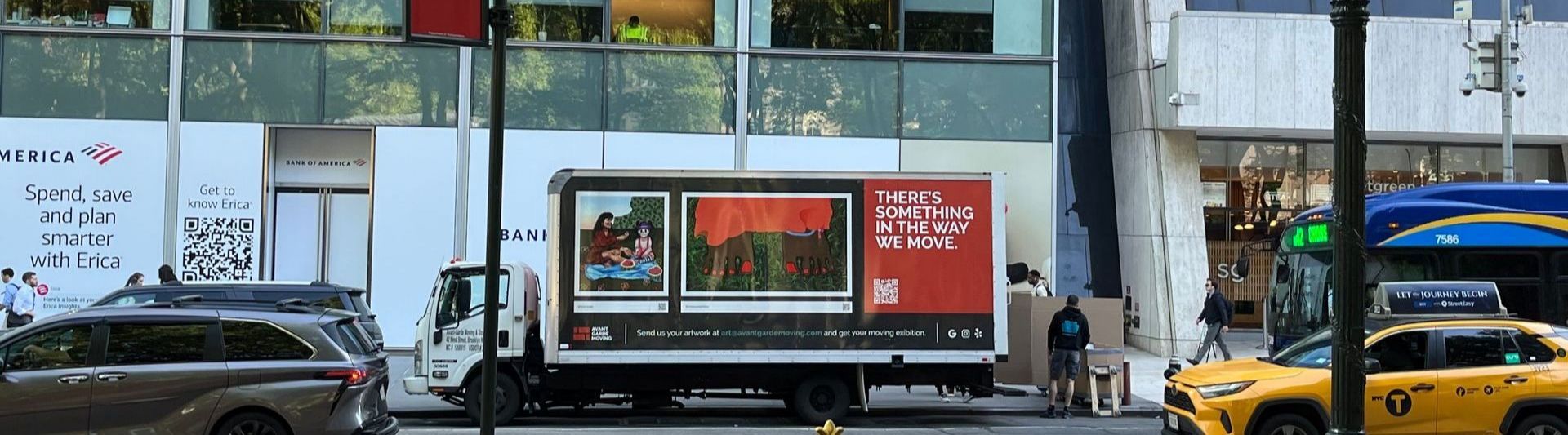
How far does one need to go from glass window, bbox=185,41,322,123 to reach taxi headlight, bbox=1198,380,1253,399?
51.5 feet

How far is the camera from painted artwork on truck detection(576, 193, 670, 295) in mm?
14914

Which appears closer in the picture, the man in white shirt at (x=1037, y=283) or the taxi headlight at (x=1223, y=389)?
the taxi headlight at (x=1223, y=389)

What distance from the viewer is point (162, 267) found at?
19531 millimetres

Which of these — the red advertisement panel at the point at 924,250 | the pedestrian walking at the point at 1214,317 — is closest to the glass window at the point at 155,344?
the red advertisement panel at the point at 924,250

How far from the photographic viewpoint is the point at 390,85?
883 inches

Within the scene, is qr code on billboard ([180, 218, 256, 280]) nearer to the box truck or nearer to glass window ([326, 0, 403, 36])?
glass window ([326, 0, 403, 36])

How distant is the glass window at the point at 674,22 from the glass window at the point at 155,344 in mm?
12721

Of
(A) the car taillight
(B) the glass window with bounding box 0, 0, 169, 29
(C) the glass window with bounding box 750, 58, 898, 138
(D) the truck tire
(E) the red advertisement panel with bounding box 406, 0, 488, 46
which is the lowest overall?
(D) the truck tire

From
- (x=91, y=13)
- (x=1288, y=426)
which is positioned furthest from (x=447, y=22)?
(x=91, y=13)

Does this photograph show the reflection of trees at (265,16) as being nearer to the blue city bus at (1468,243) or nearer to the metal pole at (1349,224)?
the blue city bus at (1468,243)

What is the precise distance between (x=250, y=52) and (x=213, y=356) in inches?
496

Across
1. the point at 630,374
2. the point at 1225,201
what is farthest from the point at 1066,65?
the point at 630,374

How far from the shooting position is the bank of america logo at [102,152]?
21.8 meters

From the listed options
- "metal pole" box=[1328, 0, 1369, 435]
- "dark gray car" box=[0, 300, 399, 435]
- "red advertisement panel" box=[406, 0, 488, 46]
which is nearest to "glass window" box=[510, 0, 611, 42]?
"dark gray car" box=[0, 300, 399, 435]
